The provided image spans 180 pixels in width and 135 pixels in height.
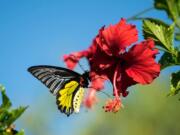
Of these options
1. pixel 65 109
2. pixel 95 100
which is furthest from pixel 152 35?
pixel 65 109

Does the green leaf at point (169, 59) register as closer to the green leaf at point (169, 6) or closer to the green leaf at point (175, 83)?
the green leaf at point (175, 83)

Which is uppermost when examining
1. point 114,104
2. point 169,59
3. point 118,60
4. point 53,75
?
point 53,75

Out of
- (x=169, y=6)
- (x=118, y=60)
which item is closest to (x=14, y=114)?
(x=118, y=60)

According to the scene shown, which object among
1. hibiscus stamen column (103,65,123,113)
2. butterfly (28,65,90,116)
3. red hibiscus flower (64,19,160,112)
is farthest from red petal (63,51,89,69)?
butterfly (28,65,90,116)

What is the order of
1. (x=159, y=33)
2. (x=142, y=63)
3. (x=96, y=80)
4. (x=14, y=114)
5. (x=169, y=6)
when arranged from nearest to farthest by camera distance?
1. (x=169, y=6)
2. (x=14, y=114)
3. (x=159, y=33)
4. (x=96, y=80)
5. (x=142, y=63)

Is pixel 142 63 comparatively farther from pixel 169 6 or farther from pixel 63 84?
pixel 63 84

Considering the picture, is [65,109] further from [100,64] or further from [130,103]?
[130,103]

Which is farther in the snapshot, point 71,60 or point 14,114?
point 71,60

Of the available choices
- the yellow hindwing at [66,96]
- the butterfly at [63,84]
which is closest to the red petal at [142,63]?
the butterfly at [63,84]
